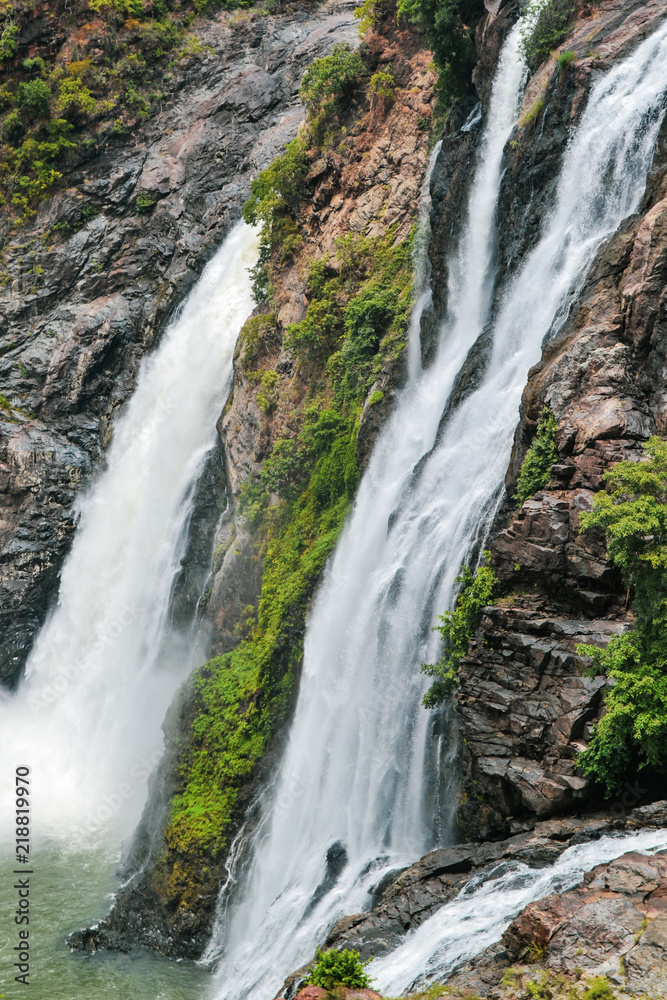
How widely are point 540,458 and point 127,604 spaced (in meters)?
16.9

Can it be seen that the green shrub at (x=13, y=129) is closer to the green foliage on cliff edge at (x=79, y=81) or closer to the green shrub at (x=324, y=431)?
the green foliage on cliff edge at (x=79, y=81)

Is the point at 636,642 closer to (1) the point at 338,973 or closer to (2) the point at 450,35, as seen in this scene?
(1) the point at 338,973

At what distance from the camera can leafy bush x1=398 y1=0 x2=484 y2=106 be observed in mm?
21438

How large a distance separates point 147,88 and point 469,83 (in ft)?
69.9

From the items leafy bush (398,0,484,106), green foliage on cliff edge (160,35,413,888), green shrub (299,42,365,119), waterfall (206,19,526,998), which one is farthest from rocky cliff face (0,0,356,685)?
waterfall (206,19,526,998)

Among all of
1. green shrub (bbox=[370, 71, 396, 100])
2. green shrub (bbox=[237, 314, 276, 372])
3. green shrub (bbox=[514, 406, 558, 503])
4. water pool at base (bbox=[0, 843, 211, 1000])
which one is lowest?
water pool at base (bbox=[0, 843, 211, 1000])

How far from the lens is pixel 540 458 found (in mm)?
12750

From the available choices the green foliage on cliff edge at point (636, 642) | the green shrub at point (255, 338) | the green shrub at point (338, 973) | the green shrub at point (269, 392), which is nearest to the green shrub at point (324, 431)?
the green shrub at point (269, 392)

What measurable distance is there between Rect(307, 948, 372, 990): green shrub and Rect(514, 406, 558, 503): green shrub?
7.24 meters

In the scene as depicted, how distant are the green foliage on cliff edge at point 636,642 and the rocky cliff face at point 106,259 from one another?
922 inches

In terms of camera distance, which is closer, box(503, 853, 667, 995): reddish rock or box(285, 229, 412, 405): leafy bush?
box(503, 853, 667, 995): reddish rock

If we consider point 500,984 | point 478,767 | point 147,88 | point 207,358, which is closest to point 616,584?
point 478,767

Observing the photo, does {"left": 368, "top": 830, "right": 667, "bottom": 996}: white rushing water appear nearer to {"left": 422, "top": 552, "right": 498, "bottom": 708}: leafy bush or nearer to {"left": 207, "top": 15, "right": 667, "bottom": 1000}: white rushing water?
{"left": 207, "top": 15, "right": 667, "bottom": 1000}: white rushing water

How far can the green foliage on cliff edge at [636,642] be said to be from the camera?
9.60m
